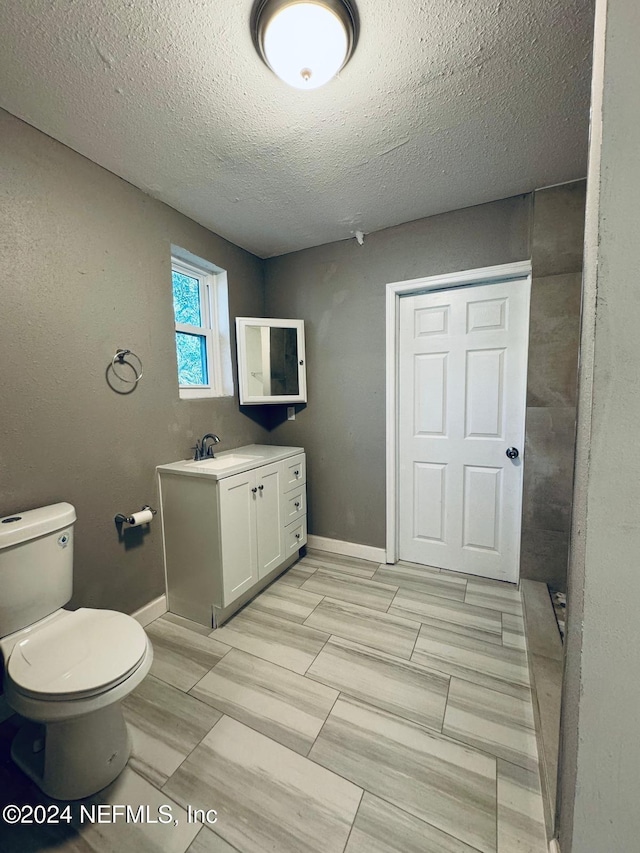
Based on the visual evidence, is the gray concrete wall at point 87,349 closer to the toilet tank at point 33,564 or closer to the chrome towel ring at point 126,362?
the chrome towel ring at point 126,362

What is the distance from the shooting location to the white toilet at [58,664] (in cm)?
101

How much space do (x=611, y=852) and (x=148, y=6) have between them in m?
2.38

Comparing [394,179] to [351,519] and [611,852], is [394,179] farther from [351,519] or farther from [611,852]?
[611,852]

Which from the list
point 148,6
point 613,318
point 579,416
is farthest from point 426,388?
point 148,6

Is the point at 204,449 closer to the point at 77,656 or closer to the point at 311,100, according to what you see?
the point at 77,656

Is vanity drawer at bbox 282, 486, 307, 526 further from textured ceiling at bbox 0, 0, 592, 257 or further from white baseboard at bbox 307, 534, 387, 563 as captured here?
textured ceiling at bbox 0, 0, 592, 257

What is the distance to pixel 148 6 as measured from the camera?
996 mm

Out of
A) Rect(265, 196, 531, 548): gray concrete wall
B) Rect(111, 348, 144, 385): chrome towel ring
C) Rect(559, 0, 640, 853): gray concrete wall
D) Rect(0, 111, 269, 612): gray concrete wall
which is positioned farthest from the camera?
Rect(265, 196, 531, 548): gray concrete wall

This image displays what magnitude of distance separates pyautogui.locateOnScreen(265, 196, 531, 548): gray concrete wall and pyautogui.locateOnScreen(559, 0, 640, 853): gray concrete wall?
1661 mm

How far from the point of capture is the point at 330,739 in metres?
1.25

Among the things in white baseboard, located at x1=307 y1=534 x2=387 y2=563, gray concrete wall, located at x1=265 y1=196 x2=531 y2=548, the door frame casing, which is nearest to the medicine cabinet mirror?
gray concrete wall, located at x1=265 y1=196 x2=531 y2=548

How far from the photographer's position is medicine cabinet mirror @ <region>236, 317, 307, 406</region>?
2543 millimetres

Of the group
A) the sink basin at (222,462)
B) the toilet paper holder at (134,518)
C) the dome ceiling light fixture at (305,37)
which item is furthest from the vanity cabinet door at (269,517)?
the dome ceiling light fixture at (305,37)

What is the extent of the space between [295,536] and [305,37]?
254 centimetres
